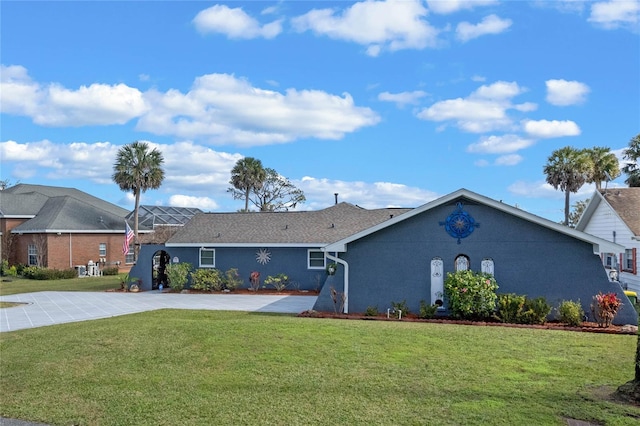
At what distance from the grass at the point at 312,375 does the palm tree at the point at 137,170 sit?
91.1 feet

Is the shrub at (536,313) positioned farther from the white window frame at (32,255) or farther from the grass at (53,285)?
the white window frame at (32,255)

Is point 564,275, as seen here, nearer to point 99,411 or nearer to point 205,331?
point 205,331

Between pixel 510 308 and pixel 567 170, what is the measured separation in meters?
25.4

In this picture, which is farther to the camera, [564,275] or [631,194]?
[631,194]

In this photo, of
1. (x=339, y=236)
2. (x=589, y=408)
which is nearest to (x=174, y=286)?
(x=339, y=236)

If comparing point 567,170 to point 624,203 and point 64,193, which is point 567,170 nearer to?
point 624,203

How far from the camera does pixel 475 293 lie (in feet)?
50.2

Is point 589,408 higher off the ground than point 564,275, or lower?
lower

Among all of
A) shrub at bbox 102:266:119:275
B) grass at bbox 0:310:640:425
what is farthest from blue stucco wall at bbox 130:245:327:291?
shrub at bbox 102:266:119:275

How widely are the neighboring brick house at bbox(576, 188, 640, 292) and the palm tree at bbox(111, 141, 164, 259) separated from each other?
3112cm

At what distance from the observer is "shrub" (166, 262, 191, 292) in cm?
2669

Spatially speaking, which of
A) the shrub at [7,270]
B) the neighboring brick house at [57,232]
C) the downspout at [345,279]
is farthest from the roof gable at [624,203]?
the shrub at [7,270]

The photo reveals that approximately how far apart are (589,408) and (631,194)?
65.2ft

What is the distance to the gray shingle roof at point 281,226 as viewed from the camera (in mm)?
26750
